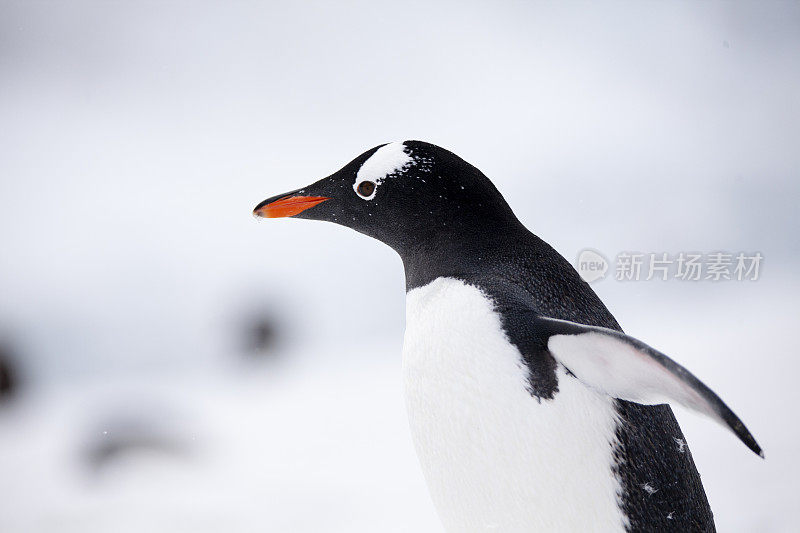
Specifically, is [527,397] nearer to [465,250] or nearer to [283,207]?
[465,250]

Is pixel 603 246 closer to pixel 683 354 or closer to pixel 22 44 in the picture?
pixel 683 354

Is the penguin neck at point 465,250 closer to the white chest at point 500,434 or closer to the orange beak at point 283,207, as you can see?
the white chest at point 500,434

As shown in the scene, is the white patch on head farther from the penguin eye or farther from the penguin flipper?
the penguin flipper

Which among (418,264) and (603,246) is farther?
(603,246)

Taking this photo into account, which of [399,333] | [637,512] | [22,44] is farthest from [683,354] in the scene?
[22,44]

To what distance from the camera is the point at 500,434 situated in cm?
52

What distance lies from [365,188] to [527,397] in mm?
310

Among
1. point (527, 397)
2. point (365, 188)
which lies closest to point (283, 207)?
point (365, 188)

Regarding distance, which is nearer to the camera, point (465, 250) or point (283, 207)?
point (465, 250)

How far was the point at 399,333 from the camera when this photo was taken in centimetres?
149

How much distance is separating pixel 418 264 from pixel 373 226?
8 cm

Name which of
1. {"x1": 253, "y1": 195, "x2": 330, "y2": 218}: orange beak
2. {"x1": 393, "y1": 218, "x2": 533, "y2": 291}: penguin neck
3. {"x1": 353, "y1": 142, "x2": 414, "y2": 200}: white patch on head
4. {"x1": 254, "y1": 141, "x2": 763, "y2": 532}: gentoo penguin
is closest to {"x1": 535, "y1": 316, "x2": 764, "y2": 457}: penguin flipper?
{"x1": 254, "y1": 141, "x2": 763, "y2": 532}: gentoo penguin

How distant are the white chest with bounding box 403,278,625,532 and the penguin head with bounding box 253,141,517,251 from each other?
0.09 m

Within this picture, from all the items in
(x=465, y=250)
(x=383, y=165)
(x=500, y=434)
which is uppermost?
(x=383, y=165)
